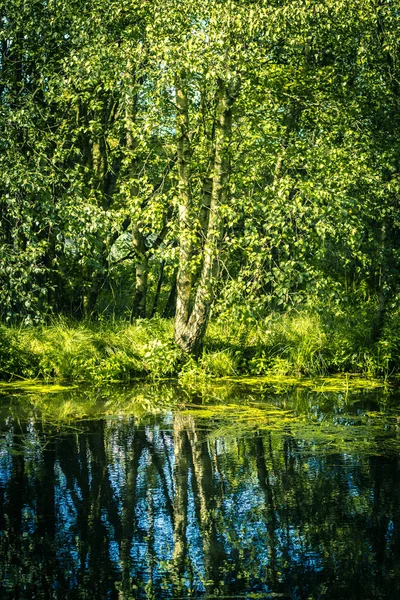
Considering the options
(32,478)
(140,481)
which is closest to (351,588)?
(140,481)

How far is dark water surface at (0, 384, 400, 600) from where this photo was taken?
483 centimetres

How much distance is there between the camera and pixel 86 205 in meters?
12.4

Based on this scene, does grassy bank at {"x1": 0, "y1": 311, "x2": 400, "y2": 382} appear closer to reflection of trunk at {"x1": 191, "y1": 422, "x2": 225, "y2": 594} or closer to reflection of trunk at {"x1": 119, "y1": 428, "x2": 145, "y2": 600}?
reflection of trunk at {"x1": 191, "y1": 422, "x2": 225, "y2": 594}

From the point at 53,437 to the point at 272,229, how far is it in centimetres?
Answer: 514

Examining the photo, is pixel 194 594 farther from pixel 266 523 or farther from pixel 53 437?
pixel 53 437

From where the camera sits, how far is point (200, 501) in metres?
6.37

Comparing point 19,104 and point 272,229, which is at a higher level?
point 19,104

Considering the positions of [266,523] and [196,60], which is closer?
[266,523]

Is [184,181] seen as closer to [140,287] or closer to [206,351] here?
[206,351]

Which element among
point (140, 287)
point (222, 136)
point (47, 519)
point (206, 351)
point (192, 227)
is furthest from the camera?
point (140, 287)

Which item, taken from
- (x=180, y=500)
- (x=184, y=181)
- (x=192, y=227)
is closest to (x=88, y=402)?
(x=192, y=227)

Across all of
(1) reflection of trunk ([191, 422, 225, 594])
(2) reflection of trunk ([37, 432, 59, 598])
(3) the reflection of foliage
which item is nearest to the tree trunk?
(3) the reflection of foliage

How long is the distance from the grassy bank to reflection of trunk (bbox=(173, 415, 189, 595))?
3229mm

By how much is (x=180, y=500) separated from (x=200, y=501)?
161 mm
